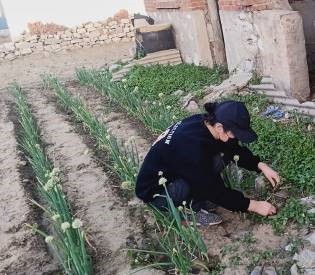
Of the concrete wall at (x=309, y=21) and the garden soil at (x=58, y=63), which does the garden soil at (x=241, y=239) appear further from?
the garden soil at (x=58, y=63)

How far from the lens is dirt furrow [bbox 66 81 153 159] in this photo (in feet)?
16.3

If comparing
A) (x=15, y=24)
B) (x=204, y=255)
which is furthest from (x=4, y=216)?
(x=15, y=24)

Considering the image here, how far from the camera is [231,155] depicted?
10.1 ft

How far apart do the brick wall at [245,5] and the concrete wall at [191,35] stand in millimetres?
1187

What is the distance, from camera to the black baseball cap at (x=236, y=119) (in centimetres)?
254

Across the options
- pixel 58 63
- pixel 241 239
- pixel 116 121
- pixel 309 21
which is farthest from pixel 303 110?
pixel 58 63

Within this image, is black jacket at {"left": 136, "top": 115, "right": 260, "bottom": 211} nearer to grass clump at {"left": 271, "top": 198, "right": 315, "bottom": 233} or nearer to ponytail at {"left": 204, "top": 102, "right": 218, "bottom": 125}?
ponytail at {"left": 204, "top": 102, "right": 218, "bottom": 125}

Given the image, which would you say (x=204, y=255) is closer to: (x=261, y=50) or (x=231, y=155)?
(x=231, y=155)

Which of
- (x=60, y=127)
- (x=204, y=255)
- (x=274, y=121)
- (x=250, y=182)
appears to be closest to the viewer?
(x=204, y=255)

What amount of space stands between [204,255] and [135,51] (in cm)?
673

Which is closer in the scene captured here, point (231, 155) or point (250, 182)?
point (231, 155)

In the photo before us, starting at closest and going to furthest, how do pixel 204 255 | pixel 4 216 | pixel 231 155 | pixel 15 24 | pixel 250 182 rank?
pixel 204 255 → pixel 231 155 → pixel 250 182 → pixel 4 216 → pixel 15 24

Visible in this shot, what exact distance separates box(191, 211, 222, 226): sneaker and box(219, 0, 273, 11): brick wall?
9.83 ft

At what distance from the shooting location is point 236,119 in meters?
2.54
